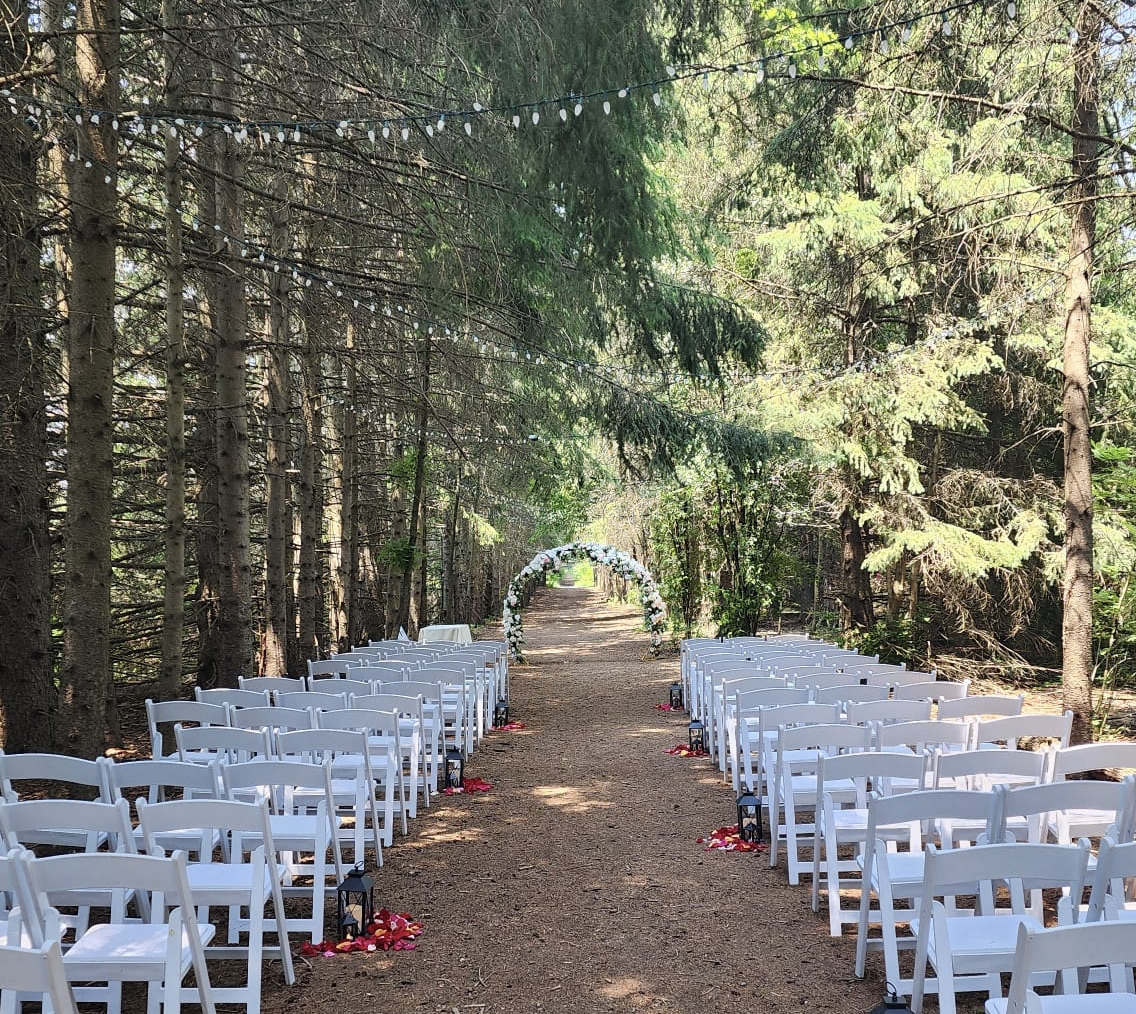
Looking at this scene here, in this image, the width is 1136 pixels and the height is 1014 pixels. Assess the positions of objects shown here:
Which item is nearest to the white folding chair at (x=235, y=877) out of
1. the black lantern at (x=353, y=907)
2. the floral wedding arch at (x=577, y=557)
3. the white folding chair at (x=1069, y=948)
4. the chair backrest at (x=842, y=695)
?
the black lantern at (x=353, y=907)

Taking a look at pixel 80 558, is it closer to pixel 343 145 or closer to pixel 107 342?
pixel 107 342

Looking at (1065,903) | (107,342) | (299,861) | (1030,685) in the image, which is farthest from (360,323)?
(1030,685)

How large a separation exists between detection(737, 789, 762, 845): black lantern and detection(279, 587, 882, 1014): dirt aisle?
206 mm

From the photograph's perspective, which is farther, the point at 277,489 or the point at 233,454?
the point at 277,489

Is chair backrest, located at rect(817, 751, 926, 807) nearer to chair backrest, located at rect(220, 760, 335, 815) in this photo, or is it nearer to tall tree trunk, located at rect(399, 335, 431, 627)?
chair backrest, located at rect(220, 760, 335, 815)

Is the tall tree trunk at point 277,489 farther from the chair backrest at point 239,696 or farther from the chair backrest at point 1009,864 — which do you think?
the chair backrest at point 1009,864

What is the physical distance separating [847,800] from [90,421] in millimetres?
5118

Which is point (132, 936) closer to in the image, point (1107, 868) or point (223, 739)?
point (223, 739)

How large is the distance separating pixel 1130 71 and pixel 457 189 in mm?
5480

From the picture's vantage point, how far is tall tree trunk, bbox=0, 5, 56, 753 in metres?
7.34

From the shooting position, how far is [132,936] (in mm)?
3555

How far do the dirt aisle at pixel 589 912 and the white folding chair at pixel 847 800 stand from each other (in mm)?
178

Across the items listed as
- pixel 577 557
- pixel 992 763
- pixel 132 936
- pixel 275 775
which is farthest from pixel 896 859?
pixel 577 557

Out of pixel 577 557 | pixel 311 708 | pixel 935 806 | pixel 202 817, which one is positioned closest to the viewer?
pixel 202 817
